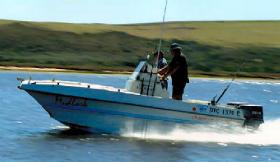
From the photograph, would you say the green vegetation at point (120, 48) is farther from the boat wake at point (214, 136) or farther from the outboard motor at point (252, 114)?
the outboard motor at point (252, 114)

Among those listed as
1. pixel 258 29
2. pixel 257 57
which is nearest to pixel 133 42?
pixel 257 57

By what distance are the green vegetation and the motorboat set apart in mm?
82419

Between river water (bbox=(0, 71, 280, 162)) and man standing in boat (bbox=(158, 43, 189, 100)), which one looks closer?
river water (bbox=(0, 71, 280, 162))

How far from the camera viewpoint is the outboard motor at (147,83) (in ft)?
83.9

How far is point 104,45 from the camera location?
472 ft

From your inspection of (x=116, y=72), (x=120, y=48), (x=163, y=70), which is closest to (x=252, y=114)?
(x=163, y=70)

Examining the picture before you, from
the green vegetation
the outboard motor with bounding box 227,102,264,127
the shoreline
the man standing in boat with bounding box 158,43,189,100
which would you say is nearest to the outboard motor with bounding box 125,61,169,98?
the man standing in boat with bounding box 158,43,189,100

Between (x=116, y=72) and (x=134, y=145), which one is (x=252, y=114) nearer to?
(x=134, y=145)

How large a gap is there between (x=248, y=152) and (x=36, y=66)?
84445 mm

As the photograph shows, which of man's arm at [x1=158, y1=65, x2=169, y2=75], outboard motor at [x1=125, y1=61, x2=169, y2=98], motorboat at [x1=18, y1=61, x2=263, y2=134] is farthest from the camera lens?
outboard motor at [x1=125, y1=61, x2=169, y2=98]

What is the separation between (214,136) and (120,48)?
11518 centimetres

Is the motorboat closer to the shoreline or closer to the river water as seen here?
the river water

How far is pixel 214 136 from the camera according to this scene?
1037 inches

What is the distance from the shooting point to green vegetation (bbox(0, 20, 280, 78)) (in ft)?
401
